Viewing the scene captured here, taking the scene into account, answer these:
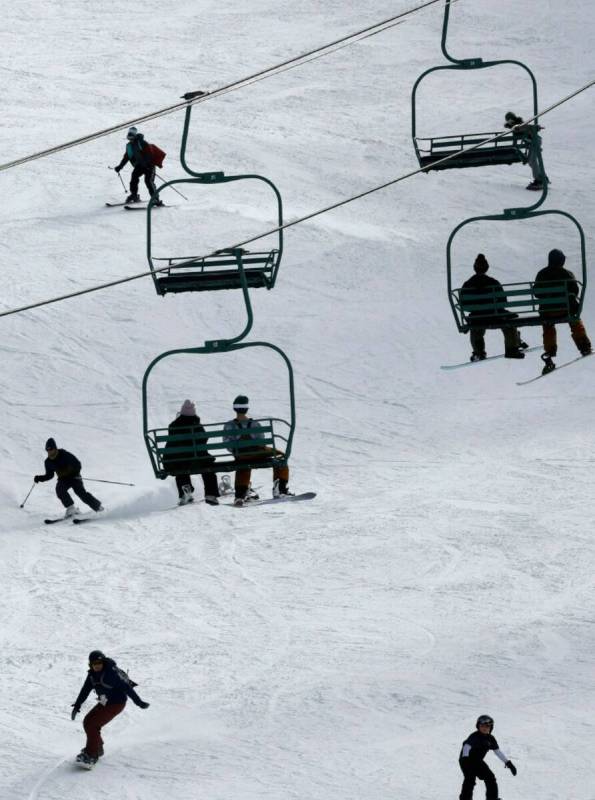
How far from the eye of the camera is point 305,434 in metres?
25.5

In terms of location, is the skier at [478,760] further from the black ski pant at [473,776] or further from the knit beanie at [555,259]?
the knit beanie at [555,259]

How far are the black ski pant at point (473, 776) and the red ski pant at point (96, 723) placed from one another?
298cm

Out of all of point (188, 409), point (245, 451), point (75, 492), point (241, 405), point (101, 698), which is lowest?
point (101, 698)

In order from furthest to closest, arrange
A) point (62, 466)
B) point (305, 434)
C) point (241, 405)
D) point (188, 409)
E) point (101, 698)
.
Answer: point (305, 434) → point (62, 466) → point (188, 409) → point (101, 698) → point (241, 405)

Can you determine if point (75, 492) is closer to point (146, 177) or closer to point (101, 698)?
point (101, 698)

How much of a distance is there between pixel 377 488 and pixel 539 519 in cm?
218

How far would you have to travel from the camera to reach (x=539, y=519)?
22594mm

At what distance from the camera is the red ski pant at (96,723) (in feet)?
51.0

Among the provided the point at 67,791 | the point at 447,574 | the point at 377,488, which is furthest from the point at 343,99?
the point at 67,791

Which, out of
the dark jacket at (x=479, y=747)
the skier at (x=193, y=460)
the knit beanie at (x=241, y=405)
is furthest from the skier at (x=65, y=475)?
the dark jacket at (x=479, y=747)

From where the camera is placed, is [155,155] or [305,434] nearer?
[305,434]

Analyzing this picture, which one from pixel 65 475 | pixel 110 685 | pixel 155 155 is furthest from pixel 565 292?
pixel 155 155

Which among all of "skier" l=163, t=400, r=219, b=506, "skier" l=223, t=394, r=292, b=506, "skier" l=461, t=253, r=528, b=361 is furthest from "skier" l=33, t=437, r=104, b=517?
"skier" l=461, t=253, r=528, b=361

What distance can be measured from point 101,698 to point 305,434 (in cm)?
1017
